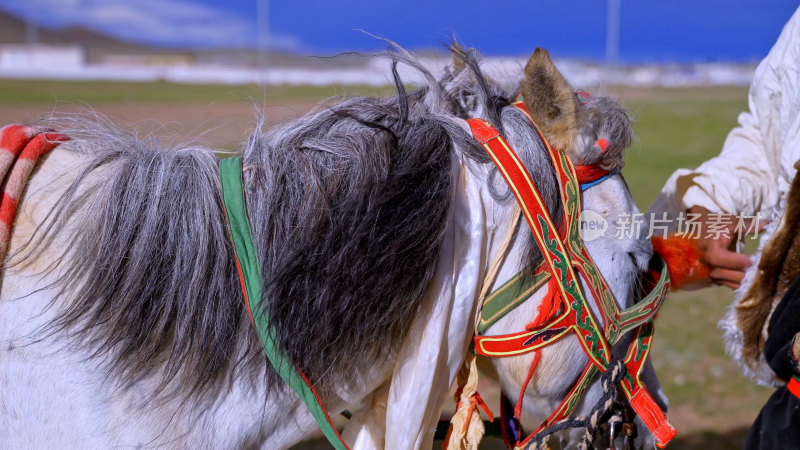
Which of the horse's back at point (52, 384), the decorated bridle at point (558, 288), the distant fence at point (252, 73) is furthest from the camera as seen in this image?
the distant fence at point (252, 73)

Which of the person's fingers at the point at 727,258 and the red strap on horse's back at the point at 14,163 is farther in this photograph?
the person's fingers at the point at 727,258

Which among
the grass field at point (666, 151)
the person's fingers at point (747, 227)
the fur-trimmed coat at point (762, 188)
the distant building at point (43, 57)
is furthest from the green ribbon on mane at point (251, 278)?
the distant building at point (43, 57)

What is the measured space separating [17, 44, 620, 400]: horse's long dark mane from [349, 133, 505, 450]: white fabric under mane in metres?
0.05

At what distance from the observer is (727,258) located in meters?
2.58

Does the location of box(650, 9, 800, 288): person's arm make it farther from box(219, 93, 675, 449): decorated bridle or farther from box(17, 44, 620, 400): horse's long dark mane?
box(17, 44, 620, 400): horse's long dark mane

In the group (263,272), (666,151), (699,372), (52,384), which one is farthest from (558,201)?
(666,151)

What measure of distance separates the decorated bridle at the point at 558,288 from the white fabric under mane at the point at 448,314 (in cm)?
7

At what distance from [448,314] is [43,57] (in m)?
25.7

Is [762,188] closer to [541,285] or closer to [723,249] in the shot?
[723,249]

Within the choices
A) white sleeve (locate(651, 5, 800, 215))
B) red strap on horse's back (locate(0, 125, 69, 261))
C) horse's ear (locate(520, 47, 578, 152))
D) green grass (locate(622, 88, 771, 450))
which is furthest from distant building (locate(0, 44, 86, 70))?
horse's ear (locate(520, 47, 578, 152))

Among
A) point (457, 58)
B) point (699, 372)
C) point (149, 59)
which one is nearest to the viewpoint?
point (457, 58)

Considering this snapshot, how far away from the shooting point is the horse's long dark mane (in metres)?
1.44

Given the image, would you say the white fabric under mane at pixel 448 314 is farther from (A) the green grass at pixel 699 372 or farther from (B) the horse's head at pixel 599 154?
(A) the green grass at pixel 699 372

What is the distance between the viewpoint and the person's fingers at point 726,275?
8.52 feet
